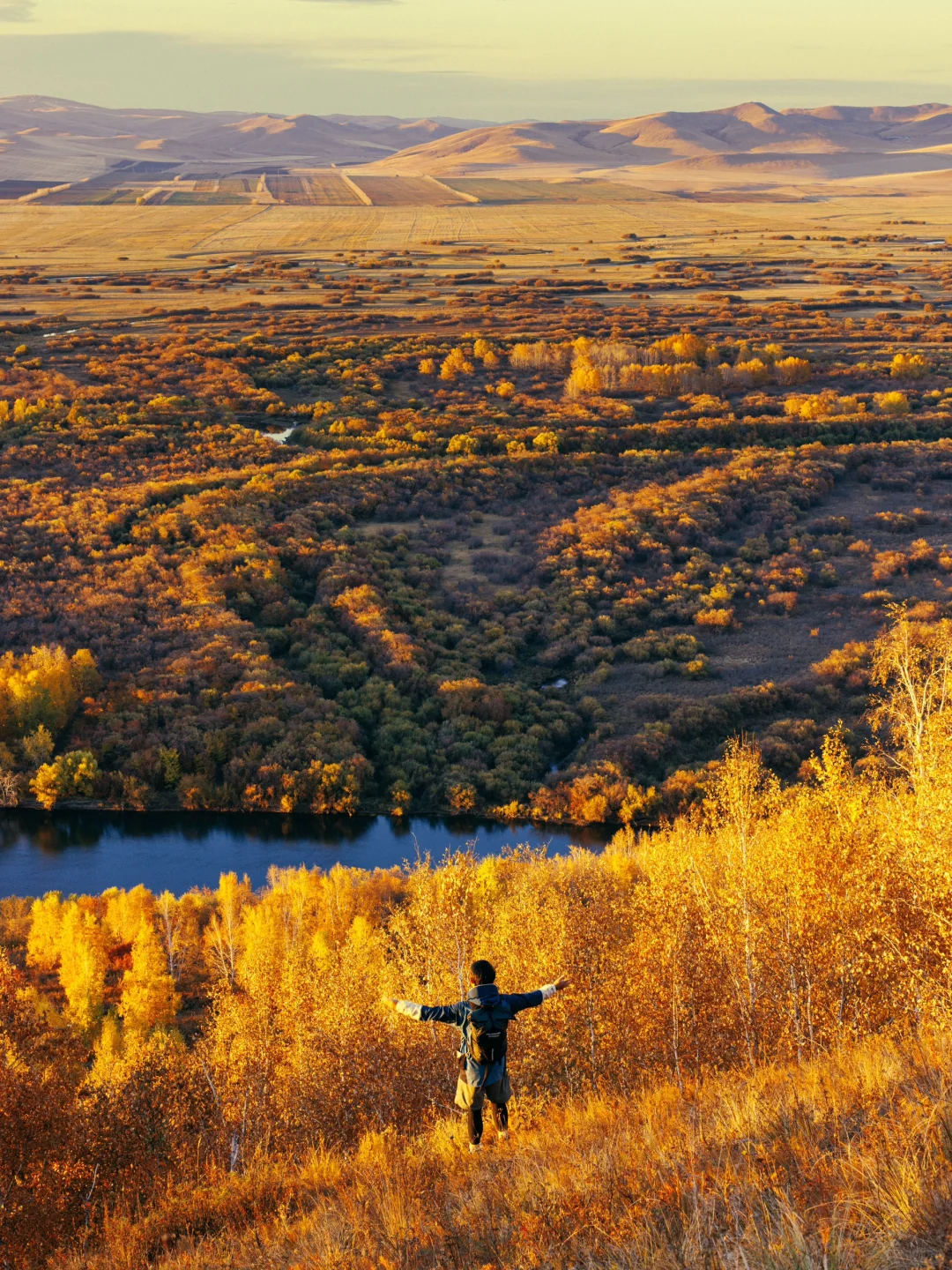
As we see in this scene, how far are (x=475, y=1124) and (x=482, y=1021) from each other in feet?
4.12

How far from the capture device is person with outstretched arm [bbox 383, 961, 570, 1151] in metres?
8.42

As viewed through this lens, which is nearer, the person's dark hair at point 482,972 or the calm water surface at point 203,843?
the person's dark hair at point 482,972

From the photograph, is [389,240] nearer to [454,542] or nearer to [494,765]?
[454,542]

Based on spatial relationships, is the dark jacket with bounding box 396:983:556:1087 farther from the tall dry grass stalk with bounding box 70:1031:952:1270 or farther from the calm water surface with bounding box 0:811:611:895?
the calm water surface with bounding box 0:811:611:895

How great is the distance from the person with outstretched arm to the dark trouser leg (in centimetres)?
5

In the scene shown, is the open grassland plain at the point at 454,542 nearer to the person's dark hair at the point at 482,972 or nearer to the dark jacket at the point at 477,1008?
the dark jacket at the point at 477,1008

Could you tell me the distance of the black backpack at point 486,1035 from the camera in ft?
27.6

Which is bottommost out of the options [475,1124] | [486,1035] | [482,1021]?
[475,1124]

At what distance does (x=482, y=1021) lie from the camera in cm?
841

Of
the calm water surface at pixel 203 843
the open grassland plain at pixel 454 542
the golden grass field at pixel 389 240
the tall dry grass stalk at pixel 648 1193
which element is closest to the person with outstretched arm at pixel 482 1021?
the tall dry grass stalk at pixel 648 1193

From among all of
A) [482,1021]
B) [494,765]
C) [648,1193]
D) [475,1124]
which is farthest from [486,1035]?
[494,765]

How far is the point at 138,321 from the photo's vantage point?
9381cm

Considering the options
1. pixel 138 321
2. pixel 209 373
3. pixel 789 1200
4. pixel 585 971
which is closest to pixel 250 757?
pixel 585 971

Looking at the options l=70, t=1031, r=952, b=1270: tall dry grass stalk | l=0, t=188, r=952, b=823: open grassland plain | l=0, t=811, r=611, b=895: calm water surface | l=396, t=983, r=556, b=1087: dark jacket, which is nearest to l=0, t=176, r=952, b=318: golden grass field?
l=0, t=188, r=952, b=823: open grassland plain
